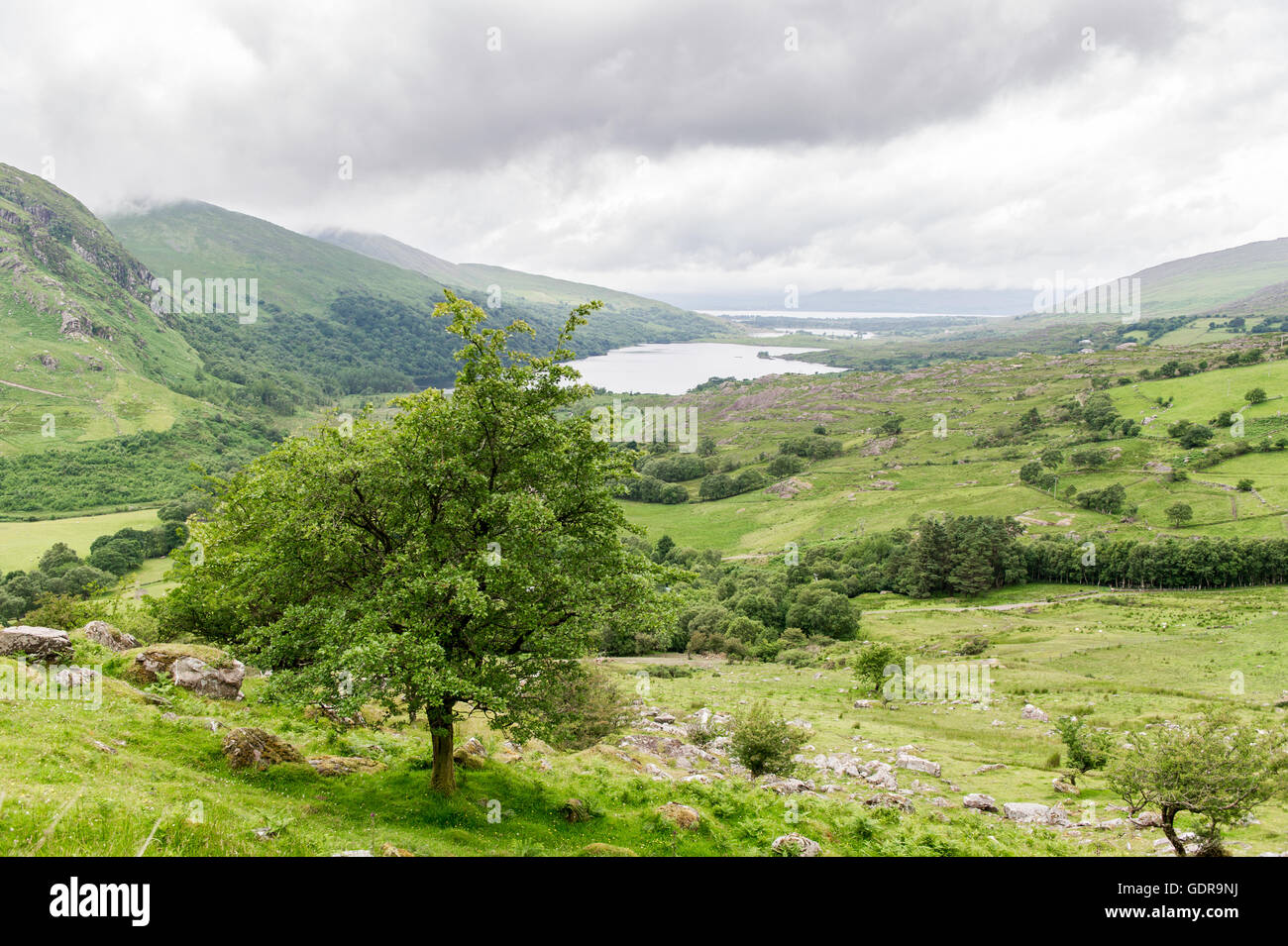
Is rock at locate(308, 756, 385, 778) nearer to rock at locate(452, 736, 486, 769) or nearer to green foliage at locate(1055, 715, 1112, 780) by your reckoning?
rock at locate(452, 736, 486, 769)

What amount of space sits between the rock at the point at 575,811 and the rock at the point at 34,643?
19.3 m

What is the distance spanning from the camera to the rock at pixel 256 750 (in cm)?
1795

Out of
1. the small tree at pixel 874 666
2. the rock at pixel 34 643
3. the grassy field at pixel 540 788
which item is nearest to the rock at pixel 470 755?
the grassy field at pixel 540 788

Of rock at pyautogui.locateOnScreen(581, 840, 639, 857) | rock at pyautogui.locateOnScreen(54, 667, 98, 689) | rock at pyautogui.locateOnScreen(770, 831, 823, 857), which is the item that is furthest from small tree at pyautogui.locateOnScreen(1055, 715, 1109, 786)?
rock at pyautogui.locateOnScreen(54, 667, 98, 689)

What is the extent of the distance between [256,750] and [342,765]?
Result: 97.9 inches

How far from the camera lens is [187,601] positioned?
30.1 meters

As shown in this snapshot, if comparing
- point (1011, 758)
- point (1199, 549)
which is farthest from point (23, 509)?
point (1199, 549)

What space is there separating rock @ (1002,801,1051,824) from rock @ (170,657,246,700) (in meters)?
Answer: 32.4

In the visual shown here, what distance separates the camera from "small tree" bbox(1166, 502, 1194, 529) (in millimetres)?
114000

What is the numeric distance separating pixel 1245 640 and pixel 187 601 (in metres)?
86.0

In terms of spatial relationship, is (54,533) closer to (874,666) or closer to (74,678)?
(74,678)

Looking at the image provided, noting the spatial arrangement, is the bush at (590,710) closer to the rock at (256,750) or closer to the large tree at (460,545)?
the large tree at (460,545)

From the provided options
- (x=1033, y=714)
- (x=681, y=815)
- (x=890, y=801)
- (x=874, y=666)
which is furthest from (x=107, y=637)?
(x=1033, y=714)
